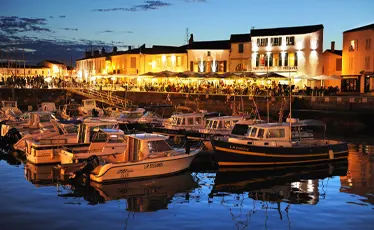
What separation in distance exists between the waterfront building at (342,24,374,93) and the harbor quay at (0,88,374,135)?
1036 centimetres

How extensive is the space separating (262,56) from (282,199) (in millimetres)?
44708

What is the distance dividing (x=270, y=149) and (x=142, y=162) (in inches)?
282

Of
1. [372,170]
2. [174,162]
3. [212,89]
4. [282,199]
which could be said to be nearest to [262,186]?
[282,199]

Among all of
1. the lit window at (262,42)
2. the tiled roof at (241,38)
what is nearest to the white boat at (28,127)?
the lit window at (262,42)

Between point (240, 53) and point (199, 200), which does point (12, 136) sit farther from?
point (240, 53)

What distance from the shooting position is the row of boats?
2245 cm

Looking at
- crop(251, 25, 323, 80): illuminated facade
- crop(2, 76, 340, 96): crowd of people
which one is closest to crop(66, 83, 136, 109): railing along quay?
crop(2, 76, 340, 96): crowd of people

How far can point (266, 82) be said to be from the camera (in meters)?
60.9

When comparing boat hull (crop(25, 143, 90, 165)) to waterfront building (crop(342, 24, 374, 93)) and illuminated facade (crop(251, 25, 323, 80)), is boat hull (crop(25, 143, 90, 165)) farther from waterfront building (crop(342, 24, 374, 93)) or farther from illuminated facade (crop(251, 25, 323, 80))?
waterfront building (crop(342, 24, 374, 93))

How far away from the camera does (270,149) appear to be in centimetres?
2538

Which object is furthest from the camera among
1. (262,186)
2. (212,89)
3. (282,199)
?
(212,89)

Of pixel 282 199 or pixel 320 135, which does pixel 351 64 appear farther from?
pixel 282 199

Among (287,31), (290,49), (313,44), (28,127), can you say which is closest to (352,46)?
(313,44)

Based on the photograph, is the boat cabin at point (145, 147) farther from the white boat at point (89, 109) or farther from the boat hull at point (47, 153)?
the white boat at point (89, 109)
